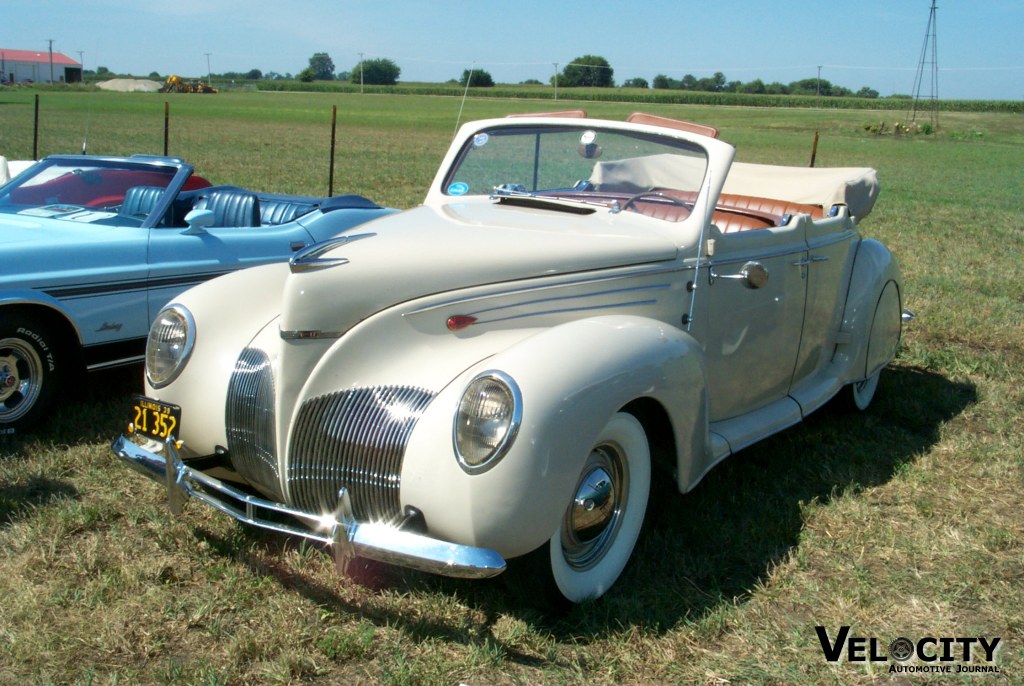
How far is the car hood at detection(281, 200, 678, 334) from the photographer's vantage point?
301 centimetres

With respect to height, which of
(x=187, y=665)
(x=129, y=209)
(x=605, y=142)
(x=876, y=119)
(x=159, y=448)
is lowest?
(x=187, y=665)

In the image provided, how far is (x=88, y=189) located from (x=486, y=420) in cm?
419

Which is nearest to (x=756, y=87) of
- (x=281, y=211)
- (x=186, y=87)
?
(x=186, y=87)

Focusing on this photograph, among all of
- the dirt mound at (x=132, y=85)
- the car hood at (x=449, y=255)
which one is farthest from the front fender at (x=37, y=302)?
the dirt mound at (x=132, y=85)

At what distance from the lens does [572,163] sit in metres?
4.36

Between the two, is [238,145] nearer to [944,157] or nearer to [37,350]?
[37,350]

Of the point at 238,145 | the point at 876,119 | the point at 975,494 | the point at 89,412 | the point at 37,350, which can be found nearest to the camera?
the point at 975,494

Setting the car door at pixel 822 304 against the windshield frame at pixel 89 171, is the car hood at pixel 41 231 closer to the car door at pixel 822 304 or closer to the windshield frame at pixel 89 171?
the windshield frame at pixel 89 171

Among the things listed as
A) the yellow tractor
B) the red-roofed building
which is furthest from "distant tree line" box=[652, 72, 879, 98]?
the red-roofed building

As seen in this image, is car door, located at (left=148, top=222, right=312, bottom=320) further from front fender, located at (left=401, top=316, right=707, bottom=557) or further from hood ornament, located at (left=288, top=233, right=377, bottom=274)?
front fender, located at (left=401, top=316, right=707, bottom=557)

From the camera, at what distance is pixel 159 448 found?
3.32 m

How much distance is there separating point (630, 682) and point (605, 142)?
2.52 metres

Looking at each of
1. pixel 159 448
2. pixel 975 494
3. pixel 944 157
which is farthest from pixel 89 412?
pixel 944 157

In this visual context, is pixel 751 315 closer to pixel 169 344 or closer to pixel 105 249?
pixel 169 344
